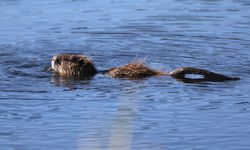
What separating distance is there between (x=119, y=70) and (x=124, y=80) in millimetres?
184

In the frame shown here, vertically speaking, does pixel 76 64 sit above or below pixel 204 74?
above

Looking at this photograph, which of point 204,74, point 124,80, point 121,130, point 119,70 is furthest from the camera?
point 119,70

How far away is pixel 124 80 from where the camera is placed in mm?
11469

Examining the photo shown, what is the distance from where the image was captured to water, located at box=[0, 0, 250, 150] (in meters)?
8.49

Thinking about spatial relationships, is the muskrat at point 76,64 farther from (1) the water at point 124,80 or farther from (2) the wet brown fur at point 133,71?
(2) the wet brown fur at point 133,71

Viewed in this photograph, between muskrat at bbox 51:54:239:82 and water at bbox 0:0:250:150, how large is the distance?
0.17m

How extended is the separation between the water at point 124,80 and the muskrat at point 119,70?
0.17 m

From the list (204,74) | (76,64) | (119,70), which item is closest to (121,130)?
(204,74)

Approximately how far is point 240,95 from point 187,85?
0.96 meters

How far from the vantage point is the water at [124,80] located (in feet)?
27.9

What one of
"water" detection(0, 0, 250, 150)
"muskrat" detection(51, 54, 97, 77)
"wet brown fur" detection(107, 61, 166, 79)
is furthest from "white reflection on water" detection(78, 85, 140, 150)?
"muskrat" detection(51, 54, 97, 77)

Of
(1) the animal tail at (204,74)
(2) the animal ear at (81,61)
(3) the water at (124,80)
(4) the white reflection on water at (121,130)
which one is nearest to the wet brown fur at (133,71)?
(3) the water at (124,80)

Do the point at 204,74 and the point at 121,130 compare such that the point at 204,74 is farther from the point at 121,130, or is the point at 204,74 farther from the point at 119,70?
the point at 121,130

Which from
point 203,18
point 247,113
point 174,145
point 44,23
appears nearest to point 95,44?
point 44,23
